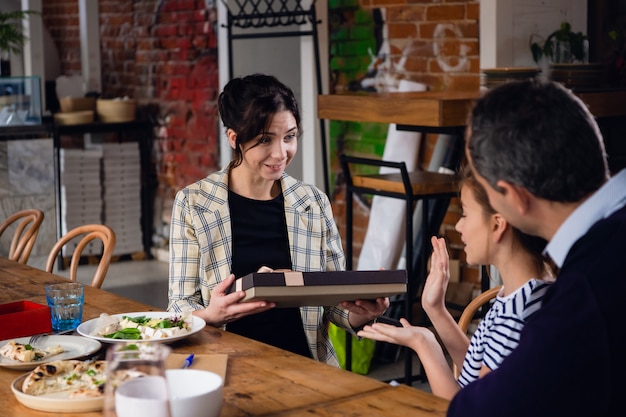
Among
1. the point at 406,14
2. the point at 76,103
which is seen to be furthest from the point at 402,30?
the point at 76,103

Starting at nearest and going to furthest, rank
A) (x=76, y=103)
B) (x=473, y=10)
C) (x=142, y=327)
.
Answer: (x=142, y=327) < (x=473, y=10) < (x=76, y=103)

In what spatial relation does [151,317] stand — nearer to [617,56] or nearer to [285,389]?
[285,389]

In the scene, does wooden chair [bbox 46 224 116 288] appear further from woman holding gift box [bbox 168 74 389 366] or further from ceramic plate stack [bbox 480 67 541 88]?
ceramic plate stack [bbox 480 67 541 88]

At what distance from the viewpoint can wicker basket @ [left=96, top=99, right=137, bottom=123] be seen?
6473mm

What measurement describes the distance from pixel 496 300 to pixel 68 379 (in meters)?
0.80

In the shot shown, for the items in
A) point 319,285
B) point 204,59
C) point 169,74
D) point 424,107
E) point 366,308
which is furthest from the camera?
point 169,74

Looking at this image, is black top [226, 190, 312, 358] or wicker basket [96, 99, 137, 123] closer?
black top [226, 190, 312, 358]

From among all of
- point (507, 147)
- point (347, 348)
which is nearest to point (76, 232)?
point (347, 348)

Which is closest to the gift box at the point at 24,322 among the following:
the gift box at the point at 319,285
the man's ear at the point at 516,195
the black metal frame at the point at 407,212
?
the gift box at the point at 319,285

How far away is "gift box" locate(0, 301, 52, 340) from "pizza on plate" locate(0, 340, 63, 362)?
0.12 metres

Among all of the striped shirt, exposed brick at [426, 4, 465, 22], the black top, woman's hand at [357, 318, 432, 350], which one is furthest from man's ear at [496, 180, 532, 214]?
exposed brick at [426, 4, 465, 22]

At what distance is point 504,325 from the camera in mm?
1725

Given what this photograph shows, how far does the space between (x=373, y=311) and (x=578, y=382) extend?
1.11 metres

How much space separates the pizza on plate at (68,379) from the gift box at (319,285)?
379 millimetres
